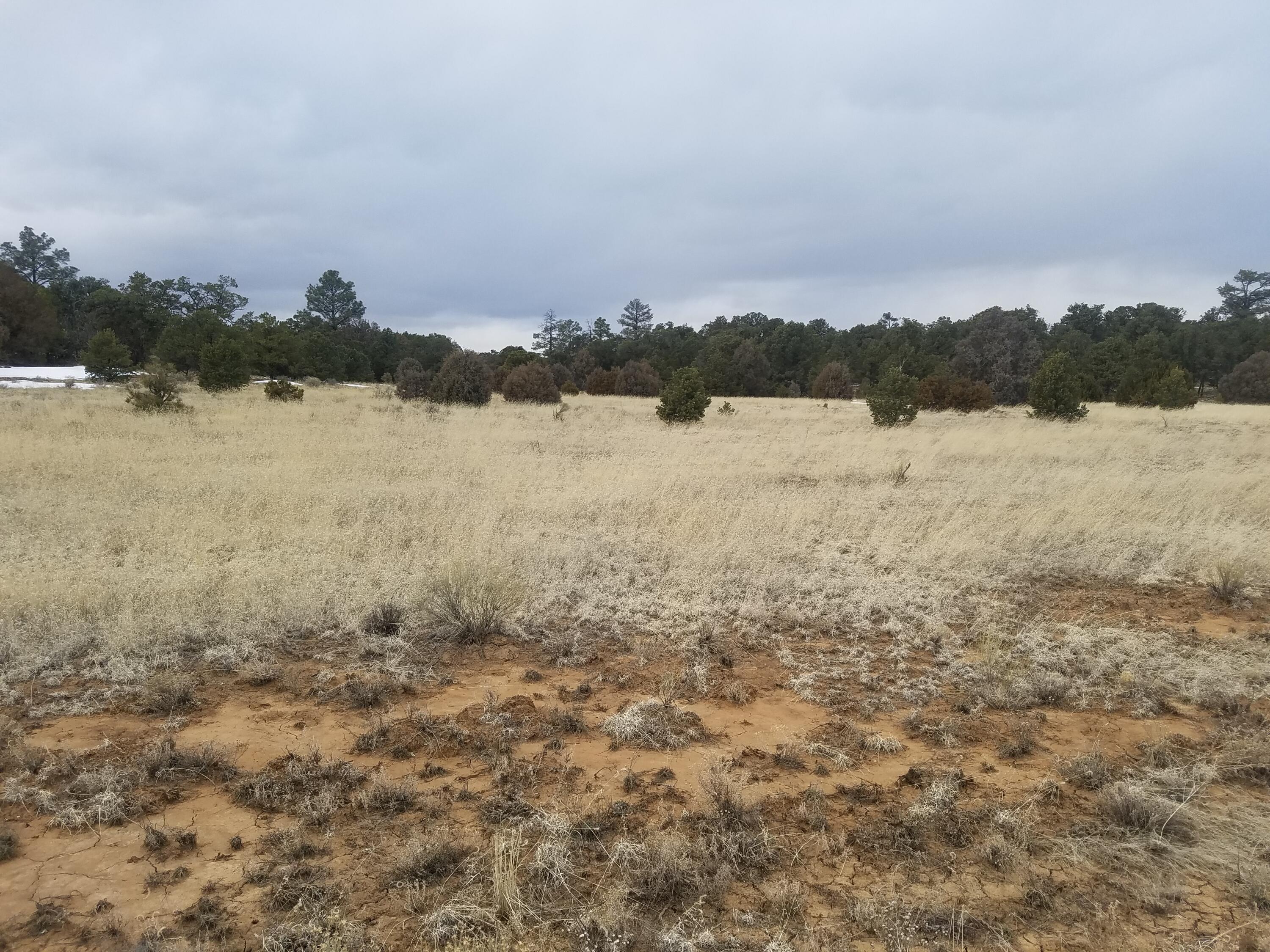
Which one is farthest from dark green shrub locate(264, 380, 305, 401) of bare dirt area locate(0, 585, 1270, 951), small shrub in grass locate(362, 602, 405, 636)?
bare dirt area locate(0, 585, 1270, 951)

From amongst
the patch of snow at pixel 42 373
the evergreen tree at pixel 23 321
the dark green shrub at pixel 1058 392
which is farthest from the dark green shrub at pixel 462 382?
the evergreen tree at pixel 23 321

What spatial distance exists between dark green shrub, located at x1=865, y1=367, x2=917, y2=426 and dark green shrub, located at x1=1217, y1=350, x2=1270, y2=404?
3054cm

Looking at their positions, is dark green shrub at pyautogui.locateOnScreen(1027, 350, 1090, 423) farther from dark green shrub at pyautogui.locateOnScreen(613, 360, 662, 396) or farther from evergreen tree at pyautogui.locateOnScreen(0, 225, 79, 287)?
evergreen tree at pyautogui.locateOnScreen(0, 225, 79, 287)

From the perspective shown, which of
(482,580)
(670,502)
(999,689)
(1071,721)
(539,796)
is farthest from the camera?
(670,502)

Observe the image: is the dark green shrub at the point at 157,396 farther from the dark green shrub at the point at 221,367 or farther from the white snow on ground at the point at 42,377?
the white snow on ground at the point at 42,377

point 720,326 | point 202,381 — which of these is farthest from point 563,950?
point 720,326

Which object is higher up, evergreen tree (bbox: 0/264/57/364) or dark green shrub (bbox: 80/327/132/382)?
evergreen tree (bbox: 0/264/57/364)

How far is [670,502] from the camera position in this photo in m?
10.1

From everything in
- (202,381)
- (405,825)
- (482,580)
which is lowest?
(405,825)

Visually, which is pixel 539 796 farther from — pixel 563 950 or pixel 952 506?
pixel 952 506

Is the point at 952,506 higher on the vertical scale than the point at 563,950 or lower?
higher

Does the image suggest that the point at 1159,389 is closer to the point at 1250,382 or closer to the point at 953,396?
the point at 953,396

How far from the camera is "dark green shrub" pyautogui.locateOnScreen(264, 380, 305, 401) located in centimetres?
2452

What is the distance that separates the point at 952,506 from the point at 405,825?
926 cm
